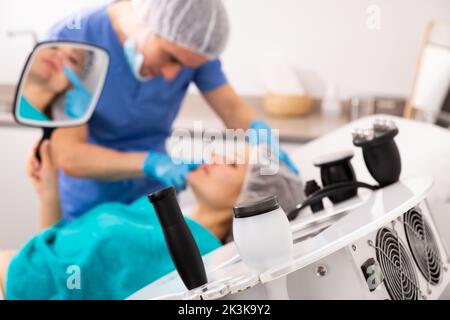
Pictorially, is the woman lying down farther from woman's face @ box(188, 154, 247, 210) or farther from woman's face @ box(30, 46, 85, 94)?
woman's face @ box(30, 46, 85, 94)

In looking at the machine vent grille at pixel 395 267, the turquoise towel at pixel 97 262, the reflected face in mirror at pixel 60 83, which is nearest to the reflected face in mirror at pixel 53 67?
the reflected face in mirror at pixel 60 83

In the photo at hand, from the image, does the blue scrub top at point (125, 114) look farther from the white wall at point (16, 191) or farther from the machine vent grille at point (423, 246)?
the machine vent grille at point (423, 246)

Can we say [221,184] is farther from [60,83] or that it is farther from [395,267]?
[395,267]

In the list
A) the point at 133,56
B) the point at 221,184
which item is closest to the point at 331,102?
the point at 221,184

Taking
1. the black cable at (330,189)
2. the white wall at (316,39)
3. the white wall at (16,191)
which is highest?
the white wall at (316,39)

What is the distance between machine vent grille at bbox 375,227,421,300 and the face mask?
69 centimetres

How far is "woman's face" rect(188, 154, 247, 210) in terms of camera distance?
1214 millimetres

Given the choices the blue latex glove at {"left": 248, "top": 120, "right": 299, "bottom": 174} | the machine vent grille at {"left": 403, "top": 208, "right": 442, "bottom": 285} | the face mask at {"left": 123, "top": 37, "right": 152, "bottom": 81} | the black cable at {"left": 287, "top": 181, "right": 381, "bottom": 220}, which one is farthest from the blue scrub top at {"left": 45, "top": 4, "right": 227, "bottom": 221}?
the machine vent grille at {"left": 403, "top": 208, "right": 442, "bottom": 285}

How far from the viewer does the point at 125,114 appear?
1296 millimetres

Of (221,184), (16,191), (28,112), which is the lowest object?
(16,191)

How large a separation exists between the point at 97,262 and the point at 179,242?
1.43ft

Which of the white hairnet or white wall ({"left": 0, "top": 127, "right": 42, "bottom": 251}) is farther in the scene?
white wall ({"left": 0, "top": 127, "right": 42, "bottom": 251})

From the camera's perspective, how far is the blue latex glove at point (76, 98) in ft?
4.00

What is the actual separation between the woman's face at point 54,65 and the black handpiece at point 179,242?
2.07ft
